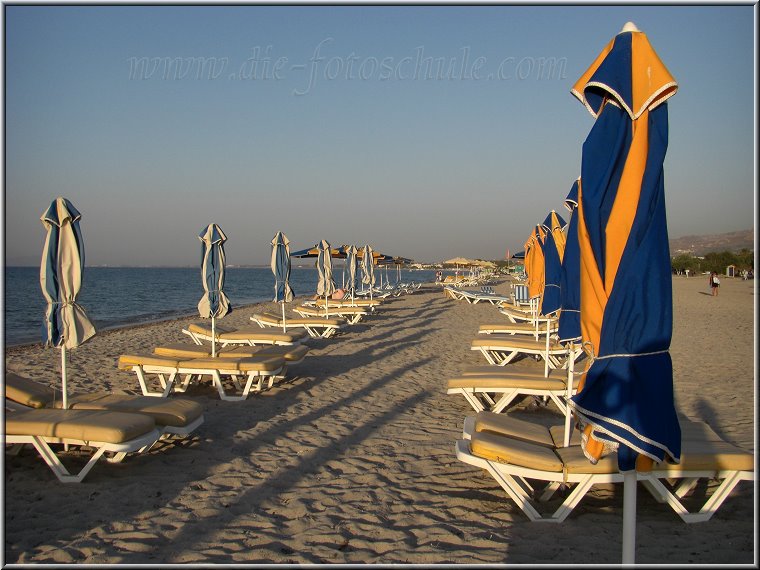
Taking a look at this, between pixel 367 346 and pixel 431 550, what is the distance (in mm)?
8396

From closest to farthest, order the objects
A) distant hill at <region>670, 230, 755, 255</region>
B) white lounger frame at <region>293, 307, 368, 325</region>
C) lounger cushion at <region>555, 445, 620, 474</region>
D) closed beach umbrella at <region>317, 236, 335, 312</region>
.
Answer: lounger cushion at <region>555, 445, 620, 474</region>
closed beach umbrella at <region>317, 236, 335, 312</region>
white lounger frame at <region>293, 307, 368, 325</region>
distant hill at <region>670, 230, 755, 255</region>

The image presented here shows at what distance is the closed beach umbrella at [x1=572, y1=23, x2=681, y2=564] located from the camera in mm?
2064

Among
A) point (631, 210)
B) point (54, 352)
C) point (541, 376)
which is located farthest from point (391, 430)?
point (54, 352)

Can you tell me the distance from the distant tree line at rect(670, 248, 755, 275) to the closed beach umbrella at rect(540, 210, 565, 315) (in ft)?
181

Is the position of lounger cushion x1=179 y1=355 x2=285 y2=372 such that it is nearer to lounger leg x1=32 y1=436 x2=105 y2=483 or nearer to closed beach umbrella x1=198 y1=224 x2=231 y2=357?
closed beach umbrella x1=198 y1=224 x2=231 y2=357

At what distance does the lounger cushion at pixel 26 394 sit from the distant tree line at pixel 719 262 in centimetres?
5918

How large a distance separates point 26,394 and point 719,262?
72954 mm

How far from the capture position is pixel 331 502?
386cm

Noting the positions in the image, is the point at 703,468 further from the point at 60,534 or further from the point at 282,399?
the point at 282,399

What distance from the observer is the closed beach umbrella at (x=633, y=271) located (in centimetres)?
206

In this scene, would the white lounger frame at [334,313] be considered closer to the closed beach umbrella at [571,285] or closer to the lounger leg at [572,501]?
the closed beach umbrella at [571,285]

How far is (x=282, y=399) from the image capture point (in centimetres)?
694

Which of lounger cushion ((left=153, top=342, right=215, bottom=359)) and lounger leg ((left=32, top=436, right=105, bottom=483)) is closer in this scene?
lounger leg ((left=32, top=436, right=105, bottom=483))

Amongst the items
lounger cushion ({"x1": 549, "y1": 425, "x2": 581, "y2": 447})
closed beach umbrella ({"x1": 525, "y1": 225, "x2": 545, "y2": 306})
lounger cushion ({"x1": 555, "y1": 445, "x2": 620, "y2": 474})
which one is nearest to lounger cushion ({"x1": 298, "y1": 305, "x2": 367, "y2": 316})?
closed beach umbrella ({"x1": 525, "y1": 225, "x2": 545, "y2": 306})
